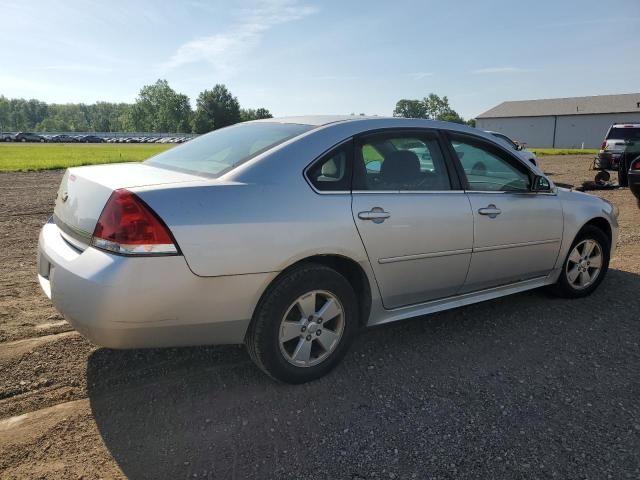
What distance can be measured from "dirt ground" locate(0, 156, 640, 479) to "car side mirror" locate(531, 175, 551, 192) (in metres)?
1.13

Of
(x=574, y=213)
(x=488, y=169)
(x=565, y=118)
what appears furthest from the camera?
(x=565, y=118)

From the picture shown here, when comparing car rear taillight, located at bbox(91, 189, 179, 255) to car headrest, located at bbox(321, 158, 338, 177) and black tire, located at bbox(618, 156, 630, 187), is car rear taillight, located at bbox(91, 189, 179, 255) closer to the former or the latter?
car headrest, located at bbox(321, 158, 338, 177)

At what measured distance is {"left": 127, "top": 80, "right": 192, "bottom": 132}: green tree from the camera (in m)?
128

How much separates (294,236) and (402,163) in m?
1.14

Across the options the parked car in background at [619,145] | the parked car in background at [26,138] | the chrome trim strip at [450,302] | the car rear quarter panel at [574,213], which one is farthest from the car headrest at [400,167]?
the parked car in background at [26,138]

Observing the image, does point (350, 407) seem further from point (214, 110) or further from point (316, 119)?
point (214, 110)

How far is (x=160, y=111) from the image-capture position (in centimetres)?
13025

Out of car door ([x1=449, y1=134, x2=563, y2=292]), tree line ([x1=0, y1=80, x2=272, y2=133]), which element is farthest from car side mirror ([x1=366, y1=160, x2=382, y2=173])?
tree line ([x1=0, y1=80, x2=272, y2=133])

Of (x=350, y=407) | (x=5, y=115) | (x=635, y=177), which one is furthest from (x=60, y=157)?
(x=5, y=115)

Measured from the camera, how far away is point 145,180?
2.78m

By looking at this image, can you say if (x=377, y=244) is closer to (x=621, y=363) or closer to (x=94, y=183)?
(x=94, y=183)

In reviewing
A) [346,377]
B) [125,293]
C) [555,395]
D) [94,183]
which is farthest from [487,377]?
[94,183]

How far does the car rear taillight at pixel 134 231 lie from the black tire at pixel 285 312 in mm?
643

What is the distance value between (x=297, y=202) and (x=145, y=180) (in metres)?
0.88
